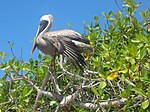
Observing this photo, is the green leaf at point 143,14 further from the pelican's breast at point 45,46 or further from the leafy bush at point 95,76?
the pelican's breast at point 45,46

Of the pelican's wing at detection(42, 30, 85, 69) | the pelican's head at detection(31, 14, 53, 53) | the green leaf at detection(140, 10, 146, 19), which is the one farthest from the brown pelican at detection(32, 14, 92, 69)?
the pelican's head at detection(31, 14, 53, 53)

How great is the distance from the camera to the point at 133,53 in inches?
110

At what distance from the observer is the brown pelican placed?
4.23 m

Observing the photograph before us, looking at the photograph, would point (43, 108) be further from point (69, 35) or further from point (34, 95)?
point (69, 35)

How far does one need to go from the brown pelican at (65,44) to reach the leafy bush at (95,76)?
12 centimetres

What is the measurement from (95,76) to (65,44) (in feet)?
3.45

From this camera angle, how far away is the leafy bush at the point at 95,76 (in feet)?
9.81

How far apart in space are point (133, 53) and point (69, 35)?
6.62 feet

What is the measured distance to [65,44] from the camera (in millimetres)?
4586

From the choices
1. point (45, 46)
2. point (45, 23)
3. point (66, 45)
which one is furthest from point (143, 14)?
point (45, 23)

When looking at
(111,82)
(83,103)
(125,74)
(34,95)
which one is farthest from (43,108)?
(125,74)

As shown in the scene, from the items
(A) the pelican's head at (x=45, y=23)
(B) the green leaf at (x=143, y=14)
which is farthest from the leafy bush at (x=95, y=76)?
(A) the pelican's head at (x=45, y=23)

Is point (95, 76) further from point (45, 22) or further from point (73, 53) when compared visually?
point (45, 22)

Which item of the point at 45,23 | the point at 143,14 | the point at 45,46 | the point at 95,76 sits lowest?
the point at 95,76
